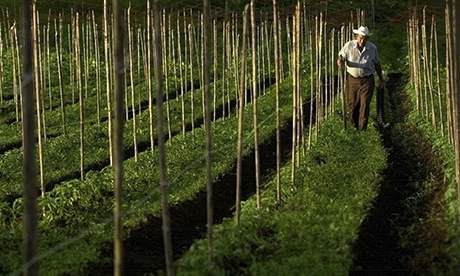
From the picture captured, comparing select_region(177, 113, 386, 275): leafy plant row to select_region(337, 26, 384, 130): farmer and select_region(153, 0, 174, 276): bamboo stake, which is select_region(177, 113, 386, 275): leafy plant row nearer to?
select_region(153, 0, 174, 276): bamboo stake

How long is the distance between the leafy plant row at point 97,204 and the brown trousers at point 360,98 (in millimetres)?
2432

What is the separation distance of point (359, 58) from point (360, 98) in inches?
33.6

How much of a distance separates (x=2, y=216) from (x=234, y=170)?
14.9 feet

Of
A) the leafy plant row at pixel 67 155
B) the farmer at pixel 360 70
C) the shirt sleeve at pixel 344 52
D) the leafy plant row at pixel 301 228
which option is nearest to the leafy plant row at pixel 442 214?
the leafy plant row at pixel 301 228

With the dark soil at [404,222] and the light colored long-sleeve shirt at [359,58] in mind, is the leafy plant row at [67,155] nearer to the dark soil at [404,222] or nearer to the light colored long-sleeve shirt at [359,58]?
the light colored long-sleeve shirt at [359,58]

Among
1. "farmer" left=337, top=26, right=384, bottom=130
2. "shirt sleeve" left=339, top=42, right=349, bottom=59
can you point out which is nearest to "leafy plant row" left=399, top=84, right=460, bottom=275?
"farmer" left=337, top=26, right=384, bottom=130

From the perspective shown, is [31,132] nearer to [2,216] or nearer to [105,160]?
[2,216]

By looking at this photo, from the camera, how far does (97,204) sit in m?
11.0

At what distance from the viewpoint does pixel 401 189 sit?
11.2 metres

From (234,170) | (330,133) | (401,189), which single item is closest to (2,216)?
(234,170)

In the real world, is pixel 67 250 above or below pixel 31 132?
below

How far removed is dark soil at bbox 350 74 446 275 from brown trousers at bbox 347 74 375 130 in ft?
5.41

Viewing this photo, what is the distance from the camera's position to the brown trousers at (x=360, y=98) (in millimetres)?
15925

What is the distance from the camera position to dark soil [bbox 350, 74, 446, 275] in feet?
24.9
